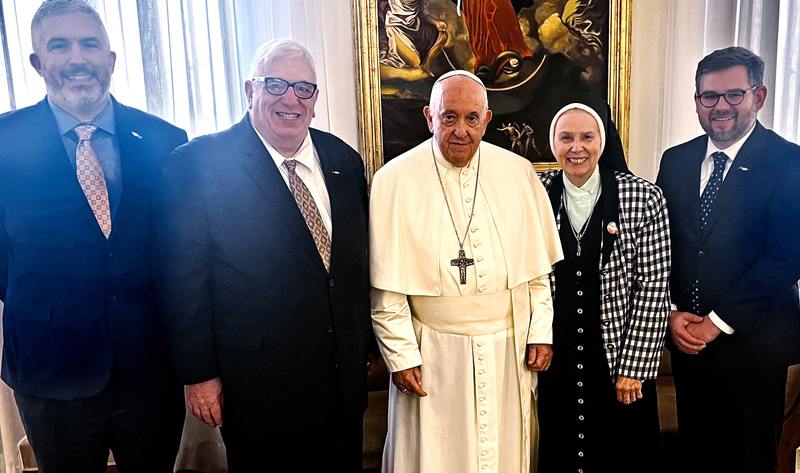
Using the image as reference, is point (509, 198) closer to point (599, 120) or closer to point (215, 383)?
point (599, 120)

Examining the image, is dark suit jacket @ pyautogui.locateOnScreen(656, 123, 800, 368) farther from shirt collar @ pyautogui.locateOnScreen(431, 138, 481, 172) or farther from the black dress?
shirt collar @ pyautogui.locateOnScreen(431, 138, 481, 172)

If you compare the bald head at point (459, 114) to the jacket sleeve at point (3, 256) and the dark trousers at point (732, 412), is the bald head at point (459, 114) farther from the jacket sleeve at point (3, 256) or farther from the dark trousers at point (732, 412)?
the jacket sleeve at point (3, 256)

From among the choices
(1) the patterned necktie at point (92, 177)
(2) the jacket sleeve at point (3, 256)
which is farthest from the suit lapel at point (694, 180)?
(2) the jacket sleeve at point (3, 256)

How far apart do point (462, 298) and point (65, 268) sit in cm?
126

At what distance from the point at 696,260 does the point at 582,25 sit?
74.5 inches

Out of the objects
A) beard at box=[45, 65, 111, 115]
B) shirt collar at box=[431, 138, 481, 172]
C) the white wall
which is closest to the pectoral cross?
shirt collar at box=[431, 138, 481, 172]

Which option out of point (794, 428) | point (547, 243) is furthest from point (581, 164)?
point (794, 428)

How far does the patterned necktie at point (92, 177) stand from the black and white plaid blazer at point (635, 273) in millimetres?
1656

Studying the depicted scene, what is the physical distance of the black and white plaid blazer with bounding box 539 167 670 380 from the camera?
82.8 inches

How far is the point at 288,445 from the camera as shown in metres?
1.96

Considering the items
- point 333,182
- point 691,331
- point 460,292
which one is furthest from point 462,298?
point 691,331

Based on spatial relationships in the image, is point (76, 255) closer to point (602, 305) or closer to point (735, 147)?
point (602, 305)

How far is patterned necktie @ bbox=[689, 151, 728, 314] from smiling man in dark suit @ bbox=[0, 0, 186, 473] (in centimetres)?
191

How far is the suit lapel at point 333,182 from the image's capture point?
192cm
